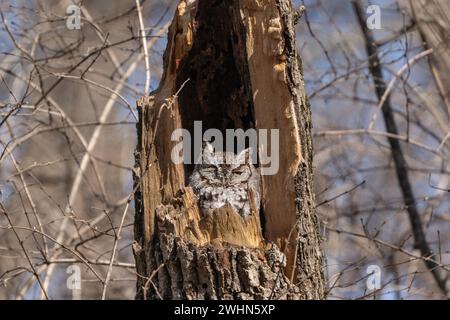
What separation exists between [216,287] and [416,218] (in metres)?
3.26

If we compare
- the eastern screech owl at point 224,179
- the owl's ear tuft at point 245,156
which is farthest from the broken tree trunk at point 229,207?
the owl's ear tuft at point 245,156

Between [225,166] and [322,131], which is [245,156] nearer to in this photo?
[225,166]

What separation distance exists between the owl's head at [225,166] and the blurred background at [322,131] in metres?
0.68

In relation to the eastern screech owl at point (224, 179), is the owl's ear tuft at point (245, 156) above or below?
above

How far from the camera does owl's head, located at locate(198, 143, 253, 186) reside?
15.7 feet

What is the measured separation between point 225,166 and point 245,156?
196mm

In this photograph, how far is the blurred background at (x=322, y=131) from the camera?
5668mm

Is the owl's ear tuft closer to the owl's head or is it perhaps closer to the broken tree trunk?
the owl's head

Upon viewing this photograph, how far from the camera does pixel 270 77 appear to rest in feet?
13.1

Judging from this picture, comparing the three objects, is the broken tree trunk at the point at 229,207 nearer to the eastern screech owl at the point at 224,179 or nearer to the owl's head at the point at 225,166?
the eastern screech owl at the point at 224,179

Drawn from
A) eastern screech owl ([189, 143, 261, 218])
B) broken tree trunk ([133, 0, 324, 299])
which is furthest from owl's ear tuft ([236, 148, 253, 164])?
broken tree trunk ([133, 0, 324, 299])

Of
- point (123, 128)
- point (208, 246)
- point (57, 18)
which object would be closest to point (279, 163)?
point (208, 246)

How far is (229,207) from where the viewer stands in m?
3.99
